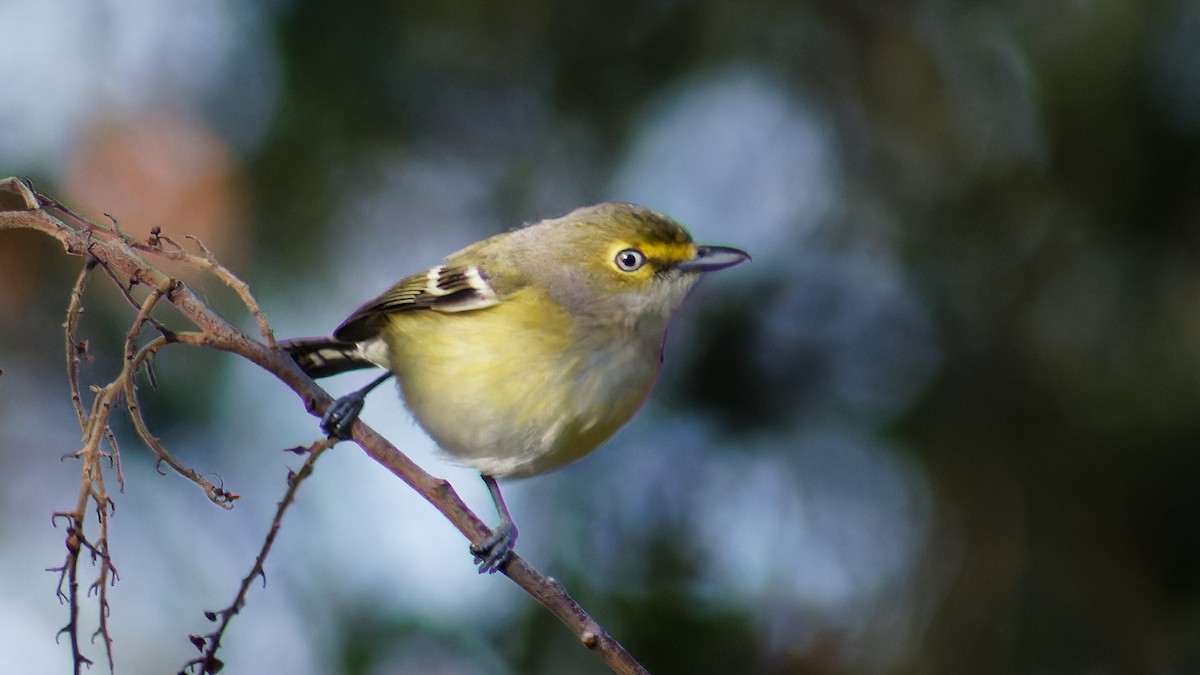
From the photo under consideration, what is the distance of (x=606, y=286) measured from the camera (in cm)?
355

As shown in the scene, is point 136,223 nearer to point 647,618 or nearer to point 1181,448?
point 647,618

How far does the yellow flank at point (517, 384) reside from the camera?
320cm

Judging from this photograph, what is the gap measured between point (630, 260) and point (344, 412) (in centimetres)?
105

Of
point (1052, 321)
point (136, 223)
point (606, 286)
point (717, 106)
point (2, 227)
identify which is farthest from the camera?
point (717, 106)

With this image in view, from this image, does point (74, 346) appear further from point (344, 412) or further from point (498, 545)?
point (498, 545)

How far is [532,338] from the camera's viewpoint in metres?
3.29

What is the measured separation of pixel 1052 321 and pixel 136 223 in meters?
3.56

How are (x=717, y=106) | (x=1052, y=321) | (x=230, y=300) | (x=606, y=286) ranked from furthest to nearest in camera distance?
(x=717, y=106), (x=1052, y=321), (x=230, y=300), (x=606, y=286)

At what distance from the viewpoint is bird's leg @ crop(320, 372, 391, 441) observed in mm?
2148

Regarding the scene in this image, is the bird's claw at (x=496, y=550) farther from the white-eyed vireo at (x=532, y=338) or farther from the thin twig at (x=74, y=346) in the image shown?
the thin twig at (x=74, y=346)

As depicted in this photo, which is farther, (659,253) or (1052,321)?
(1052,321)

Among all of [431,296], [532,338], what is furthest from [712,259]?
[431,296]

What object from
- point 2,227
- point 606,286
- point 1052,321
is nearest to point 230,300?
point 606,286

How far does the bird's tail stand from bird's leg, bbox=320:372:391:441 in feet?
0.51
